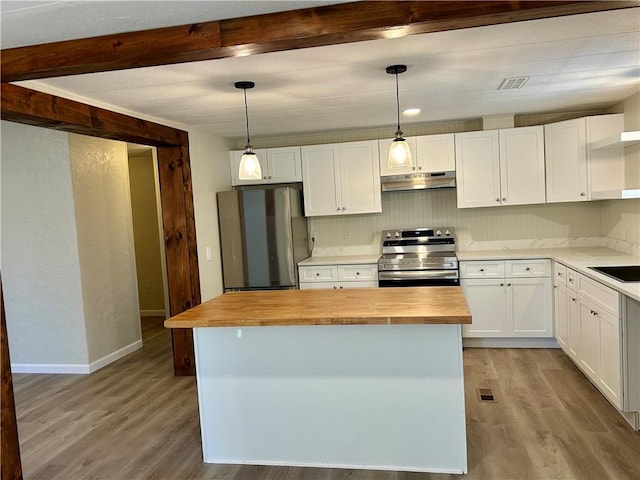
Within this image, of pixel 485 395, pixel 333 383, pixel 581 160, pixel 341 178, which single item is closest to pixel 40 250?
pixel 341 178

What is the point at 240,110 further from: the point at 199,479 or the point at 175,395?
the point at 199,479

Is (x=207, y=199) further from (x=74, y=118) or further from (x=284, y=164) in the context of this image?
(x=74, y=118)

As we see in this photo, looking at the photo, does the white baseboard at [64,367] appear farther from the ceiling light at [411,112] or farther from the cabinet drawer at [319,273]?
the ceiling light at [411,112]

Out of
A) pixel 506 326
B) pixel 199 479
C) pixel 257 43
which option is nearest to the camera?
pixel 257 43

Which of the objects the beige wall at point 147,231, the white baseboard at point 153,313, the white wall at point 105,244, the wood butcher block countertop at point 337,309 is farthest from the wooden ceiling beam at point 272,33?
the white baseboard at point 153,313

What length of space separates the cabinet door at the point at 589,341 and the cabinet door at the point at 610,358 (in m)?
0.08

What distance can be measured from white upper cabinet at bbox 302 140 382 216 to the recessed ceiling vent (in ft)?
5.16

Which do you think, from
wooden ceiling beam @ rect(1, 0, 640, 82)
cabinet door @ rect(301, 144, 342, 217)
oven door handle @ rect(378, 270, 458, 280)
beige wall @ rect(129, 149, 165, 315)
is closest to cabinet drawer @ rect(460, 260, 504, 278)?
oven door handle @ rect(378, 270, 458, 280)

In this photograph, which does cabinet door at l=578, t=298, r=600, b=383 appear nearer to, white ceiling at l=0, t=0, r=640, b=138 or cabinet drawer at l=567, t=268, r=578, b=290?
cabinet drawer at l=567, t=268, r=578, b=290

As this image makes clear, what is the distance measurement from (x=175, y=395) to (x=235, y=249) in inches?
59.2

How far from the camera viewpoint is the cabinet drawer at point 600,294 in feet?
9.03

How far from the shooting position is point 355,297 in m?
2.76

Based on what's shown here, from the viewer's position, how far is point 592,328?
3186mm

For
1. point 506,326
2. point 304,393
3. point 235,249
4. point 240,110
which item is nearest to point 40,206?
point 235,249
